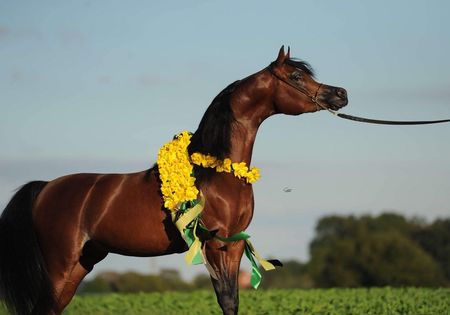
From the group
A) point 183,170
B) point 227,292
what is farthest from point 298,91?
point 227,292

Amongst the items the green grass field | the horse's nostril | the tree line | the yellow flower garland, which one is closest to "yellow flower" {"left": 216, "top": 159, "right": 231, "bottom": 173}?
the yellow flower garland

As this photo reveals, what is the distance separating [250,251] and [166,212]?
0.92m

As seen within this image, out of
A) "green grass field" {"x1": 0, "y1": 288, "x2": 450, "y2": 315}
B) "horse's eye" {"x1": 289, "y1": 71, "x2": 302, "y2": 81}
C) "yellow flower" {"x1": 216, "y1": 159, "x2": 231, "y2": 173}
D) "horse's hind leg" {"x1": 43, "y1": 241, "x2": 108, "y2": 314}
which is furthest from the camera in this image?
"green grass field" {"x1": 0, "y1": 288, "x2": 450, "y2": 315}

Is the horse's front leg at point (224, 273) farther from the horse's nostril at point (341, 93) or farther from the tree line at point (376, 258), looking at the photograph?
the tree line at point (376, 258)

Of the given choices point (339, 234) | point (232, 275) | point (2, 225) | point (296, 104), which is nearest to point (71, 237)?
point (2, 225)

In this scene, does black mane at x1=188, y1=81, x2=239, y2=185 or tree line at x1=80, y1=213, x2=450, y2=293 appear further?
tree line at x1=80, y1=213, x2=450, y2=293

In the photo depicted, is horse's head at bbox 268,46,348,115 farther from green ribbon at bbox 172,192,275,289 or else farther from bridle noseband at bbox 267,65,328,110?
green ribbon at bbox 172,192,275,289

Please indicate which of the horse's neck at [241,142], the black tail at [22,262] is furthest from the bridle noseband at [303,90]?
the black tail at [22,262]

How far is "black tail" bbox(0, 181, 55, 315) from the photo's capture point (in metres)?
9.58

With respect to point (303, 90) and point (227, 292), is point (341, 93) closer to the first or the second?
point (303, 90)

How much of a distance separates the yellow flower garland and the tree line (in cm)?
4689

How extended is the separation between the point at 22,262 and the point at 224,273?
2417 mm

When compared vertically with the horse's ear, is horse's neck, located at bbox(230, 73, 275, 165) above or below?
below

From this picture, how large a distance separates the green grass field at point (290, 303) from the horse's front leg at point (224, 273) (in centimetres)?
412
